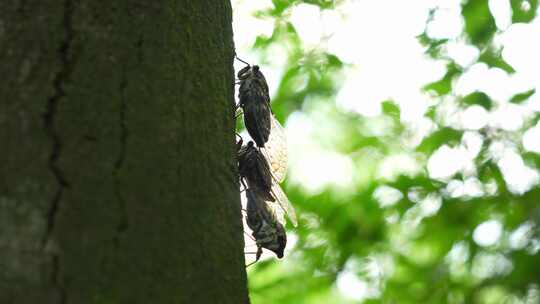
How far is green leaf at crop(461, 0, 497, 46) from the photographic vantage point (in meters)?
4.52

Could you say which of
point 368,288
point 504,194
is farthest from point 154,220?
point 368,288

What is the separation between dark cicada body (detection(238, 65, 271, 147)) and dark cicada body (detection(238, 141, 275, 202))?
4.9 inches

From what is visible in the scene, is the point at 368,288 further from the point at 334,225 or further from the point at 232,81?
the point at 232,81

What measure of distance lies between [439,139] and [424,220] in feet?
2.49

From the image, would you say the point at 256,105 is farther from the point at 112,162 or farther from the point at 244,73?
the point at 112,162

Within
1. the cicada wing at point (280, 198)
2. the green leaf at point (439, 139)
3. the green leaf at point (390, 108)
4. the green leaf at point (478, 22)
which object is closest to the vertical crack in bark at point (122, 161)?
the cicada wing at point (280, 198)

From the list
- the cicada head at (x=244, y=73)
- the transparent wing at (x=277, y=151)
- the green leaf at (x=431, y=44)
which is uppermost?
the green leaf at (x=431, y=44)

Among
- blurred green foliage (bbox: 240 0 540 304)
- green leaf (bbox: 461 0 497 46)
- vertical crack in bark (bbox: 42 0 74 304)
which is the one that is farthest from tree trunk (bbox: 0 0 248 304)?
green leaf (bbox: 461 0 497 46)

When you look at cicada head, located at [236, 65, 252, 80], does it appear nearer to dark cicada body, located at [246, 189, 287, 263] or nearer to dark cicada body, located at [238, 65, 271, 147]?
dark cicada body, located at [238, 65, 271, 147]

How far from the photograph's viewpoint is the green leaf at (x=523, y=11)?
4.25m

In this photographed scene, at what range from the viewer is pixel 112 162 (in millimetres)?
1104

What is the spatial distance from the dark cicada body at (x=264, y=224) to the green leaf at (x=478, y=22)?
9.26 feet

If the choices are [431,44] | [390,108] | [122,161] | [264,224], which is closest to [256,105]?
[264,224]

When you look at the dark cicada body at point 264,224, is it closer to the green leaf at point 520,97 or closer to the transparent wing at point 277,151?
the transparent wing at point 277,151
